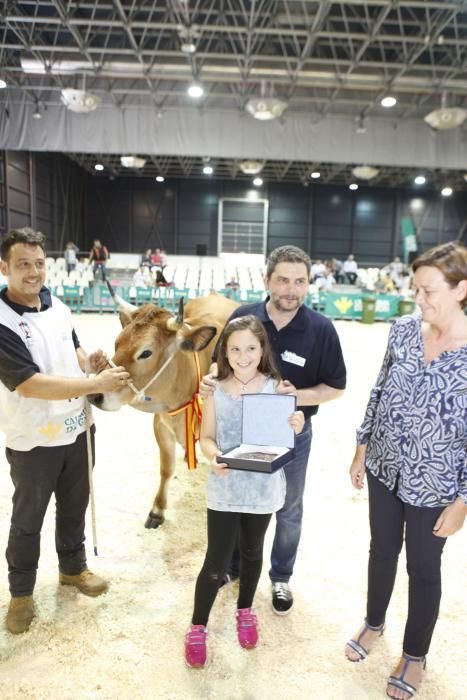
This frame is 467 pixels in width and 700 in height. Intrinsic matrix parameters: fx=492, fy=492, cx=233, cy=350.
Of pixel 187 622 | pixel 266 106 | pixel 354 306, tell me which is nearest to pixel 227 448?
pixel 187 622

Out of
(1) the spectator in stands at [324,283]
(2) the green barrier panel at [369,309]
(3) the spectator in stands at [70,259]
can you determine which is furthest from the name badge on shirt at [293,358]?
(3) the spectator in stands at [70,259]

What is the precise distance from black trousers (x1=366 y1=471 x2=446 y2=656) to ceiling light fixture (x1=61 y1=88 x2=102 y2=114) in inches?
598

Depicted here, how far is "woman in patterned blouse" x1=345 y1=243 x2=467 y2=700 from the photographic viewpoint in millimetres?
2025

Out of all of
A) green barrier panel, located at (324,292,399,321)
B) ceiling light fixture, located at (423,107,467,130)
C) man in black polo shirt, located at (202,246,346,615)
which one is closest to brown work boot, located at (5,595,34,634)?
man in black polo shirt, located at (202,246,346,615)

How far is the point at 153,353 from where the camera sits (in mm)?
3070

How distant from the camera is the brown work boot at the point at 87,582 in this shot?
2.95m

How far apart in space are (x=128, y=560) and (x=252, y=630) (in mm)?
1135

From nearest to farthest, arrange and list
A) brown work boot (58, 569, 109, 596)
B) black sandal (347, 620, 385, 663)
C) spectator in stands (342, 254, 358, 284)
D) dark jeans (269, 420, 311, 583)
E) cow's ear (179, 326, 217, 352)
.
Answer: black sandal (347, 620, 385, 663)
dark jeans (269, 420, 311, 583)
brown work boot (58, 569, 109, 596)
cow's ear (179, 326, 217, 352)
spectator in stands (342, 254, 358, 284)

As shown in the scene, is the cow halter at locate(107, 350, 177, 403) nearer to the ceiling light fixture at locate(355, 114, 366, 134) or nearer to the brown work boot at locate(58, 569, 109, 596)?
the brown work boot at locate(58, 569, 109, 596)

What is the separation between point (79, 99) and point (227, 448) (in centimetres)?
1504

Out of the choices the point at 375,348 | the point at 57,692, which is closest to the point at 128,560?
the point at 57,692

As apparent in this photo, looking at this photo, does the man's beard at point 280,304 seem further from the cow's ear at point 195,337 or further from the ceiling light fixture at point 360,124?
the ceiling light fixture at point 360,124

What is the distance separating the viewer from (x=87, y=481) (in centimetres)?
288

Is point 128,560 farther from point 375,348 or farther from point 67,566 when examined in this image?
point 375,348
